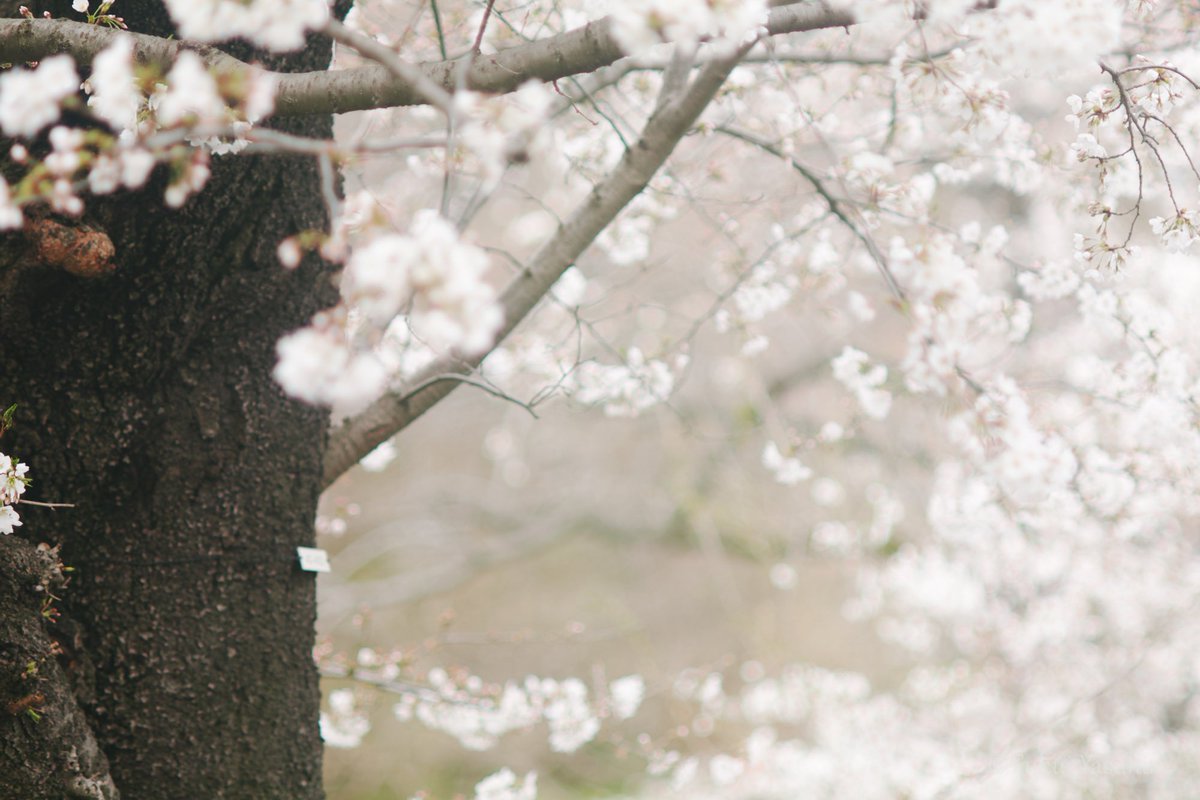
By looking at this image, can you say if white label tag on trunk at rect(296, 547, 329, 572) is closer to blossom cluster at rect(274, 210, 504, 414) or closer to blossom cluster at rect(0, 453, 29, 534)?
blossom cluster at rect(0, 453, 29, 534)

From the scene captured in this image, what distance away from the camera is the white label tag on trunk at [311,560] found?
5.57ft

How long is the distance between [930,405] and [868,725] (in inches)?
85.6

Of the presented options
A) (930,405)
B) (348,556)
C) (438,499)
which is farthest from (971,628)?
(348,556)

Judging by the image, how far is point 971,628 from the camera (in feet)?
19.0

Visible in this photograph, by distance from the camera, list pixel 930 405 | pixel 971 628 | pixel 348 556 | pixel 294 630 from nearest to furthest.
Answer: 1. pixel 294 630
2. pixel 930 405
3. pixel 971 628
4. pixel 348 556

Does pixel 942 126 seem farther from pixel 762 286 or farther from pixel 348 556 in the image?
pixel 348 556

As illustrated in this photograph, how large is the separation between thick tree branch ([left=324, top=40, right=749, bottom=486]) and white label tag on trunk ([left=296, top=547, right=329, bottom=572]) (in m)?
0.20

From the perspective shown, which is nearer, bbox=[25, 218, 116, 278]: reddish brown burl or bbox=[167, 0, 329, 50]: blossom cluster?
bbox=[167, 0, 329, 50]: blossom cluster

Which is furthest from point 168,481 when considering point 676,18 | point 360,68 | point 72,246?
point 676,18

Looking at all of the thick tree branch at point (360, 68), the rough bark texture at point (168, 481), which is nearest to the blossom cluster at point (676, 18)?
the thick tree branch at point (360, 68)

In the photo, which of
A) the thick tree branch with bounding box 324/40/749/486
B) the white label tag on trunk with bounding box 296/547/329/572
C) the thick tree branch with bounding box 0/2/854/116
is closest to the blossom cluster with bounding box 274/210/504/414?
the thick tree branch with bounding box 0/2/854/116

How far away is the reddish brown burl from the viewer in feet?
4.40

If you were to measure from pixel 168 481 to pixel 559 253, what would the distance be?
907mm

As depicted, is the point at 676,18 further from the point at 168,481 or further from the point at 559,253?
the point at 168,481
